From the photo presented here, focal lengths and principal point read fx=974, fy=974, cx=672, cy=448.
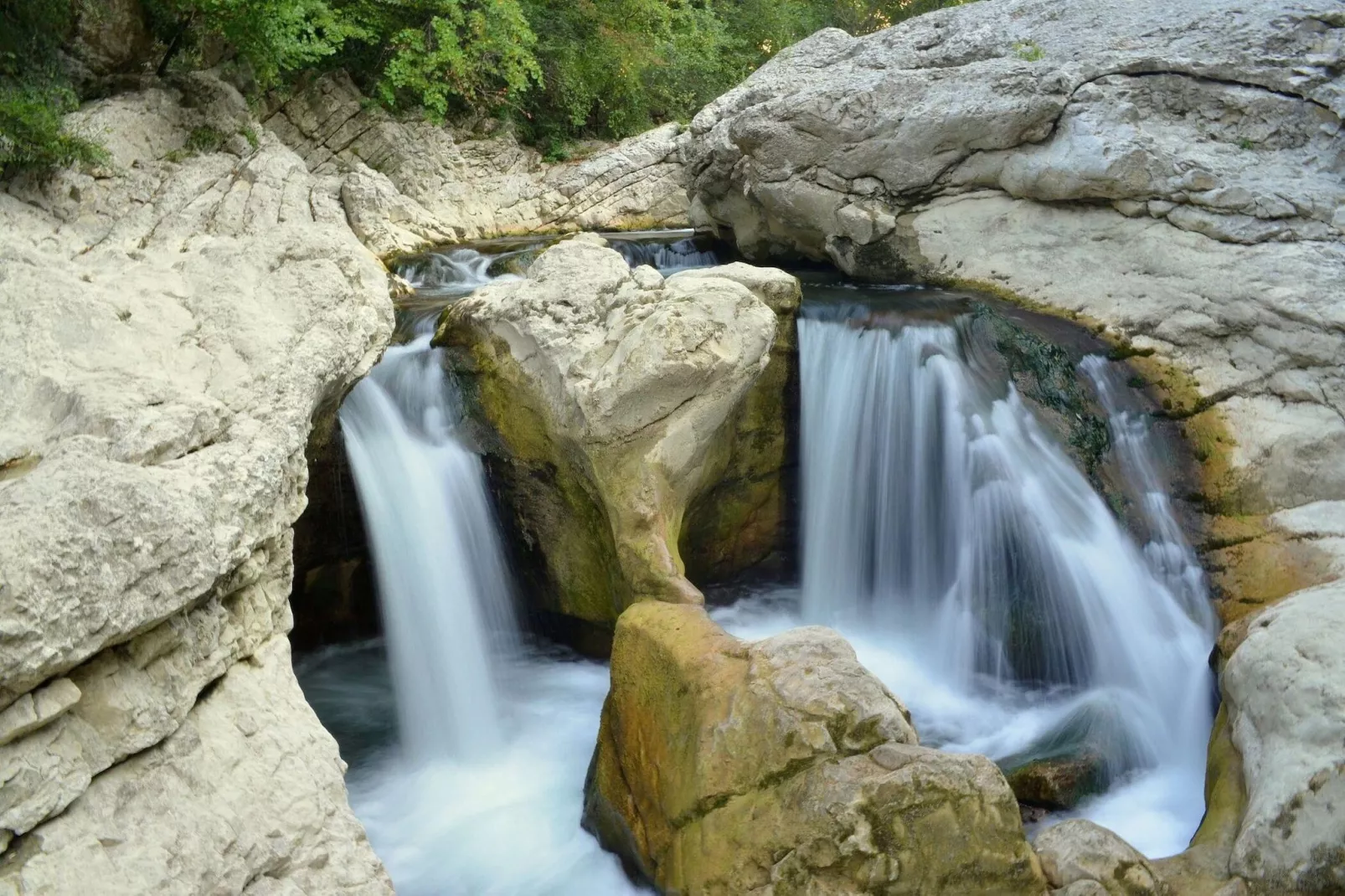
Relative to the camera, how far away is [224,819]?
2.93 m

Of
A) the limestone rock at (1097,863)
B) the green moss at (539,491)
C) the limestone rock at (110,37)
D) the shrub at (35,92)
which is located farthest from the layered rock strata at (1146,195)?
the shrub at (35,92)

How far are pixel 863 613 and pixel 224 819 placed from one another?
4.46m

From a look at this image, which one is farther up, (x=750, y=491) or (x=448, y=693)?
(x=750, y=491)

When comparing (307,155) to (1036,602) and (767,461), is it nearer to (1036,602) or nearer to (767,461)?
(767,461)

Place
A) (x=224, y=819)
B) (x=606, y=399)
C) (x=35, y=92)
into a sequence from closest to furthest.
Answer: (x=224, y=819) → (x=606, y=399) → (x=35, y=92)

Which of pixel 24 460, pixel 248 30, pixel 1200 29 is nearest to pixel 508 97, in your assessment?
pixel 248 30

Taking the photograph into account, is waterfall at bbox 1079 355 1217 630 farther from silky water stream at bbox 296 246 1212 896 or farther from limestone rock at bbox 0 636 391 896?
limestone rock at bbox 0 636 391 896

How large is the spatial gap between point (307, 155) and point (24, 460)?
1017 cm

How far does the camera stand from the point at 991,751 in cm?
514

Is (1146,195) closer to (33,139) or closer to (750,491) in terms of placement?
(750,491)

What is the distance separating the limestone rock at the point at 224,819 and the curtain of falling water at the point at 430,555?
6.24ft

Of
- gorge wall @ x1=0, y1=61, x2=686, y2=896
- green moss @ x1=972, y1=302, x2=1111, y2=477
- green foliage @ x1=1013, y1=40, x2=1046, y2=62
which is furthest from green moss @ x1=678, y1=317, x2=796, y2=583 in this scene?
green foliage @ x1=1013, y1=40, x2=1046, y2=62

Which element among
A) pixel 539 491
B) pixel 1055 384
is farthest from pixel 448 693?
pixel 1055 384

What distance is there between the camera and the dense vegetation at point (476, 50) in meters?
6.82
